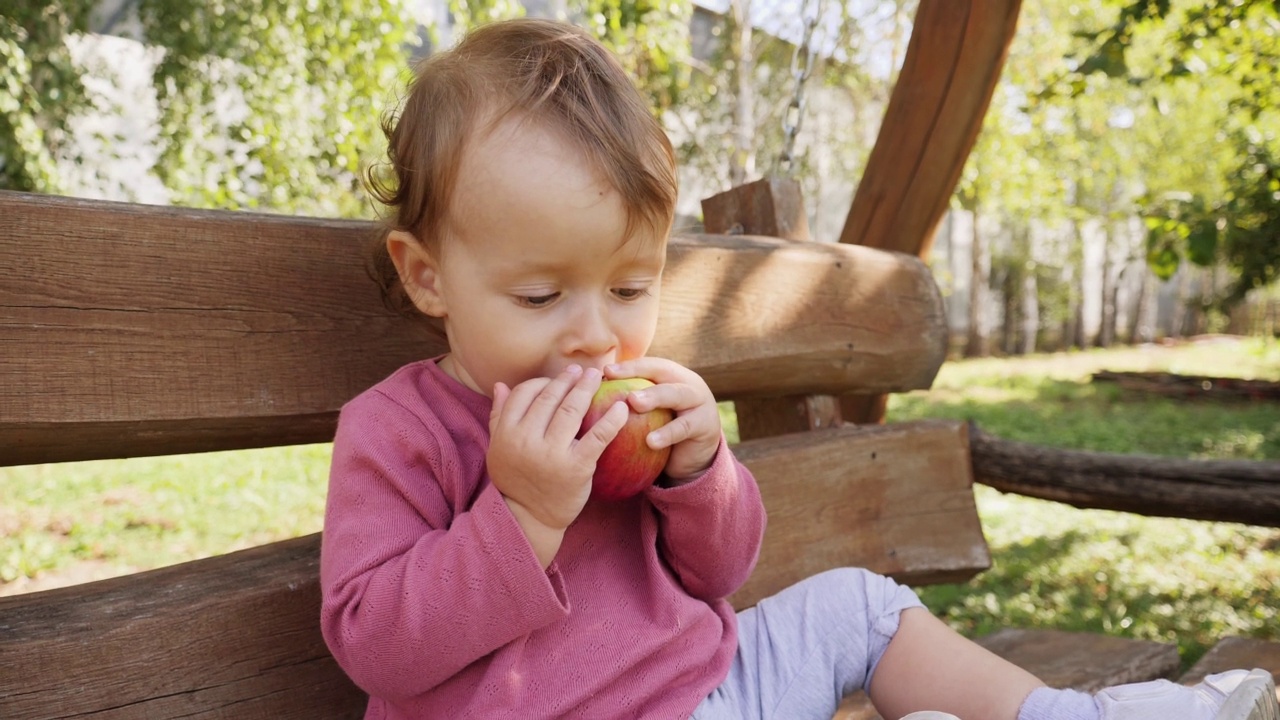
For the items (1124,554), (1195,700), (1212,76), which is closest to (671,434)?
(1195,700)

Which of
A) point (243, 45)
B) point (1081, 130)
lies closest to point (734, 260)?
point (243, 45)

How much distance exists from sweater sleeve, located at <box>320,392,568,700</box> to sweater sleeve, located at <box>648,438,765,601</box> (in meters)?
0.23

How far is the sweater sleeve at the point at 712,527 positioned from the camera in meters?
1.42

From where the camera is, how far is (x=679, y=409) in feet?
4.40

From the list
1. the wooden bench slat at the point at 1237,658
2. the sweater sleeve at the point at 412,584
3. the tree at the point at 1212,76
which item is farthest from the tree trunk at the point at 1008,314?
the sweater sleeve at the point at 412,584

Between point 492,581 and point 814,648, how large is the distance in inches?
23.7

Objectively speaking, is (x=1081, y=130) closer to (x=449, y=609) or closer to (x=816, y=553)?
(x=816, y=553)

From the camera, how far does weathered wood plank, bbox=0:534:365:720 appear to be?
1.25 m

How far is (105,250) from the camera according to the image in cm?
133

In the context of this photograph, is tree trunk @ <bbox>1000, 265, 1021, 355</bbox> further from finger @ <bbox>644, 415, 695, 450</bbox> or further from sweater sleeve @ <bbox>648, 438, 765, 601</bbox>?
finger @ <bbox>644, 415, 695, 450</bbox>

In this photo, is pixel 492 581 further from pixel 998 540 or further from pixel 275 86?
pixel 275 86

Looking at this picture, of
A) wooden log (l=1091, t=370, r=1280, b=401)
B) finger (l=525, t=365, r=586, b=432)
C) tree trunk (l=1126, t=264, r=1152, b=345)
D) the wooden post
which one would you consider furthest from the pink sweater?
tree trunk (l=1126, t=264, r=1152, b=345)

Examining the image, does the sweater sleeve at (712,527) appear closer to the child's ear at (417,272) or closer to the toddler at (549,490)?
the toddler at (549,490)

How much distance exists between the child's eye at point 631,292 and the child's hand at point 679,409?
88 millimetres
